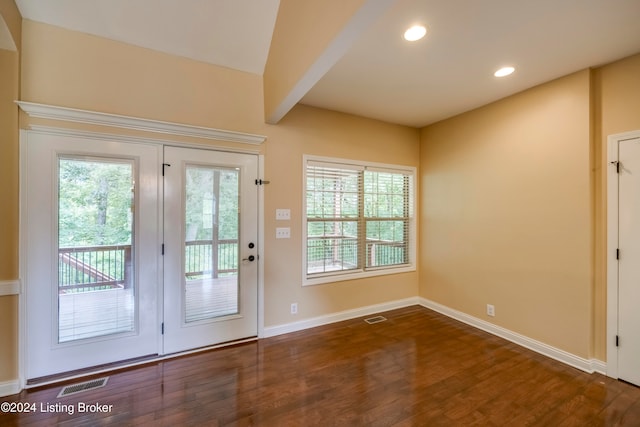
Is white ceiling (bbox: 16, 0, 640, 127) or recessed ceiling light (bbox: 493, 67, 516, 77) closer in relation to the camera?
white ceiling (bbox: 16, 0, 640, 127)

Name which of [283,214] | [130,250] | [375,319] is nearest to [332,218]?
[283,214]

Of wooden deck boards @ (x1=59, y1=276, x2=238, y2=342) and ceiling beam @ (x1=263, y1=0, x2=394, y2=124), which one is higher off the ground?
ceiling beam @ (x1=263, y1=0, x2=394, y2=124)

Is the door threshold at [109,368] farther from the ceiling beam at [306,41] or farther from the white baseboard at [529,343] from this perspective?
the white baseboard at [529,343]

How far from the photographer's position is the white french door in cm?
229

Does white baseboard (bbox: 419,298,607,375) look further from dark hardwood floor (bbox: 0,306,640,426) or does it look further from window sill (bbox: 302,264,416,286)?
window sill (bbox: 302,264,416,286)

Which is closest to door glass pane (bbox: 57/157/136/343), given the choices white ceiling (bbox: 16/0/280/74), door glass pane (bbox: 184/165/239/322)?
door glass pane (bbox: 184/165/239/322)

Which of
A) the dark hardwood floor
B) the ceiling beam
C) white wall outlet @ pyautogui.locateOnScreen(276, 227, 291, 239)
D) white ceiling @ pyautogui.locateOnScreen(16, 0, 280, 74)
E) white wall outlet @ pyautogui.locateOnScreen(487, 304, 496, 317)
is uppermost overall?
white ceiling @ pyautogui.locateOnScreen(16, 0, 280, 74)

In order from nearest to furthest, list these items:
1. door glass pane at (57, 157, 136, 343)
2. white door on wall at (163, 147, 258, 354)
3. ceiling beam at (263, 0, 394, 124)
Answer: ceiling beam at (263, 0, 394, 124)
door glass pane at (57, 157, 136, 343)
white door on wall at (163, 147, 258, 354)

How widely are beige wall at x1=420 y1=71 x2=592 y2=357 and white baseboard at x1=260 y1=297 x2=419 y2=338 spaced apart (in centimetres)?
56

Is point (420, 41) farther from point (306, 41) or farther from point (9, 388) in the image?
point (9, 388)

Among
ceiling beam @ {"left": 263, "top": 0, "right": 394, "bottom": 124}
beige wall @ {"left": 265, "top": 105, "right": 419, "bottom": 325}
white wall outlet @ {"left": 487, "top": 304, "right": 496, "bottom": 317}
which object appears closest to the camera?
ceiling beam @ {"left": 263, "top": 0, "right": 394, "bottom": 124}

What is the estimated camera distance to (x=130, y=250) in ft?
8.49

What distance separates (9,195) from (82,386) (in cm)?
165

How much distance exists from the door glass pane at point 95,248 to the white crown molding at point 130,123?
0.34m
